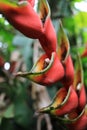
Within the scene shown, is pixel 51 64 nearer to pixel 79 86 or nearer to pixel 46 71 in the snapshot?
pixel 46 71

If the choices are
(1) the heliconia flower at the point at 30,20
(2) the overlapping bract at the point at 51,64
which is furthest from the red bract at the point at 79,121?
(1) the heliconia flower at the point at 30,20

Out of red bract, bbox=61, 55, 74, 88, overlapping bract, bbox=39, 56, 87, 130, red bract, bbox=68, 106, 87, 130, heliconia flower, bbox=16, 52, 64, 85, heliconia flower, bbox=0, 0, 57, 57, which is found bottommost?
red bract, bbox=68, 106, 87, 130

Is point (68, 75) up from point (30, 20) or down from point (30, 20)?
down

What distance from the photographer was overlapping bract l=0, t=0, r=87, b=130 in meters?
0.48

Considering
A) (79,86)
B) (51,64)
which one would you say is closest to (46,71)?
(51,64)

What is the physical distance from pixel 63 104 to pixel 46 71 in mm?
79

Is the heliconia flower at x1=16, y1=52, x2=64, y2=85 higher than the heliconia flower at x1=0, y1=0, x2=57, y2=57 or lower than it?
lower

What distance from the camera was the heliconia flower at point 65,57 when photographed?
57 centimetres

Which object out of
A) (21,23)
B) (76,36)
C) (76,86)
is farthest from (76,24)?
(21,23)

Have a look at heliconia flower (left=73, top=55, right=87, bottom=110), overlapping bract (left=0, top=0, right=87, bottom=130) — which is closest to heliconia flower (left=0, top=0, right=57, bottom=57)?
overlapping bract (left=0, top=0, right=87, bottom=130)

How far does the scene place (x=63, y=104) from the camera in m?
0.55

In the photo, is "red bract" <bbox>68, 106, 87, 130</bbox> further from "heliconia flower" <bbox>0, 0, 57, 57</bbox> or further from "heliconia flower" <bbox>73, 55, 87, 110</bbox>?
"heliconia flower" <bbox>0, 0, 57, 57</bbox>

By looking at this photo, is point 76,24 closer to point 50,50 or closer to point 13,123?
point 13,123

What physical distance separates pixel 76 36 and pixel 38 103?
0.42 metres
